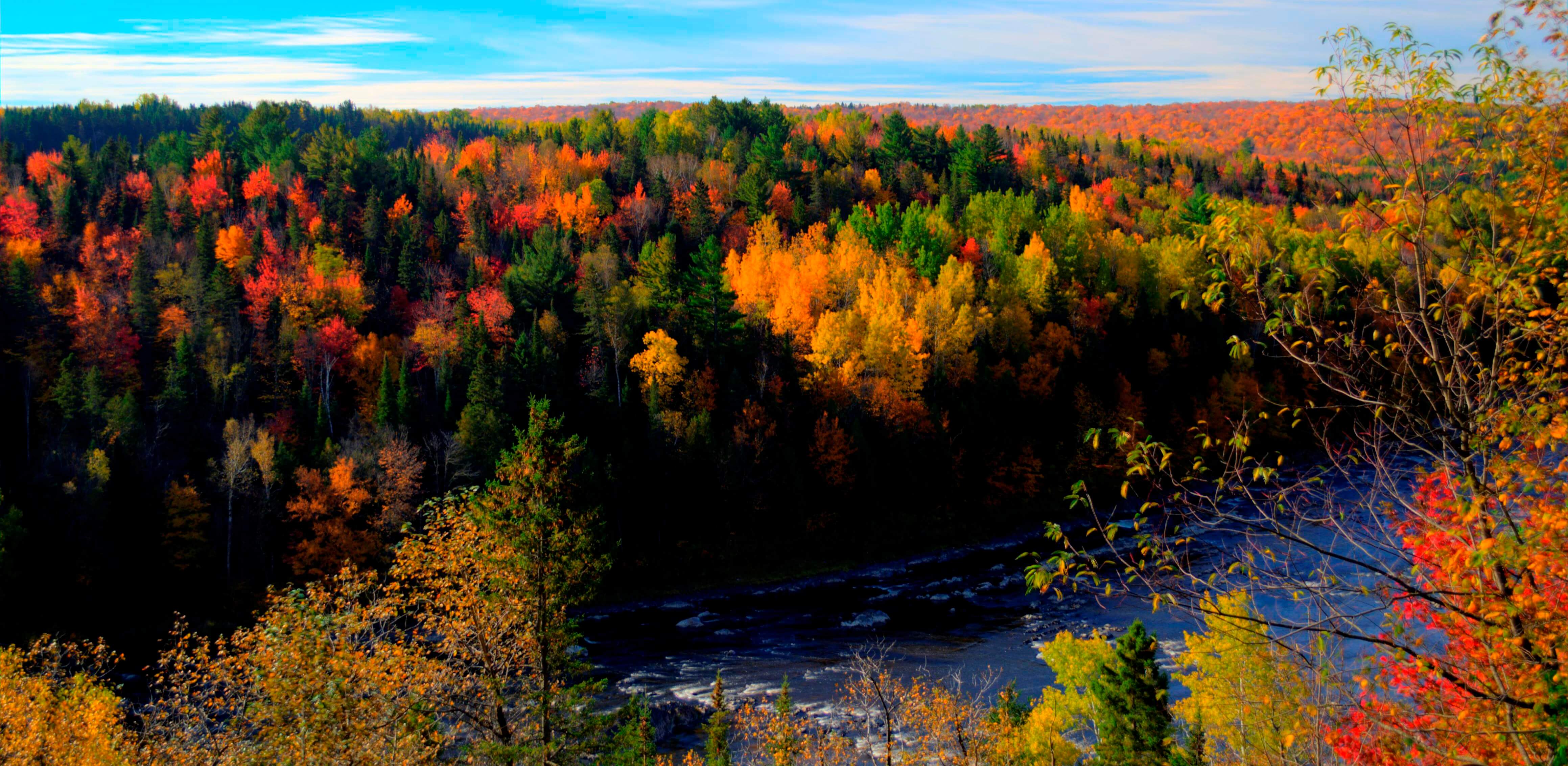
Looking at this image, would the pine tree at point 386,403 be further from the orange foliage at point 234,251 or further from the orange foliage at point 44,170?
the orange foliage at point 44,170

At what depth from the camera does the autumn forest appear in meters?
7.09

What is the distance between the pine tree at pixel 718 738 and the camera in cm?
2444

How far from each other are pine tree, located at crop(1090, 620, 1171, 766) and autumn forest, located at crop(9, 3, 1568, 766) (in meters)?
0.12

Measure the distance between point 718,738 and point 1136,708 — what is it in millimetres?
11788

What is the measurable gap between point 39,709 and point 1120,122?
689 ft

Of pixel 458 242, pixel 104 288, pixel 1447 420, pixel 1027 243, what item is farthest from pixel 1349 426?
pixel 104 288

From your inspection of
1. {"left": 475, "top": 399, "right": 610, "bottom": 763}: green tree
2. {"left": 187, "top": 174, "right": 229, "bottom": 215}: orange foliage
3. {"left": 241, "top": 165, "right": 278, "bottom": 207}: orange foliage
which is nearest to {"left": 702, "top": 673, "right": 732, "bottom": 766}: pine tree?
{"left": 475, "top": 399, "right": 610, "bottom": 763}: green tree

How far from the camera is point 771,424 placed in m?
56.2

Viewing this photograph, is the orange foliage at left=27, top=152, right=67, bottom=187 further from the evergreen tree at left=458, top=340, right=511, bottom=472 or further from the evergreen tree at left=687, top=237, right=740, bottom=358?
the evergreen tree at left=687, top=237, right=740, bottom=358

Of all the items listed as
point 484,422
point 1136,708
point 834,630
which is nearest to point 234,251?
point 484,422

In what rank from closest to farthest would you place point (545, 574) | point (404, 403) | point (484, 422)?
point (545, 574)
point (484, 422)
point (404, 403)

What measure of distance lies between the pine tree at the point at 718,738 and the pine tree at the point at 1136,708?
1017cm

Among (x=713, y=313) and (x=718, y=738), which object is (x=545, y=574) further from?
(x=713, y=313)

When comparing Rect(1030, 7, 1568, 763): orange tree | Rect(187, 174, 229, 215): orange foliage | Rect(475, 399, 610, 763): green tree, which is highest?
Rect(187, 174, 229, 215): orange foliage
